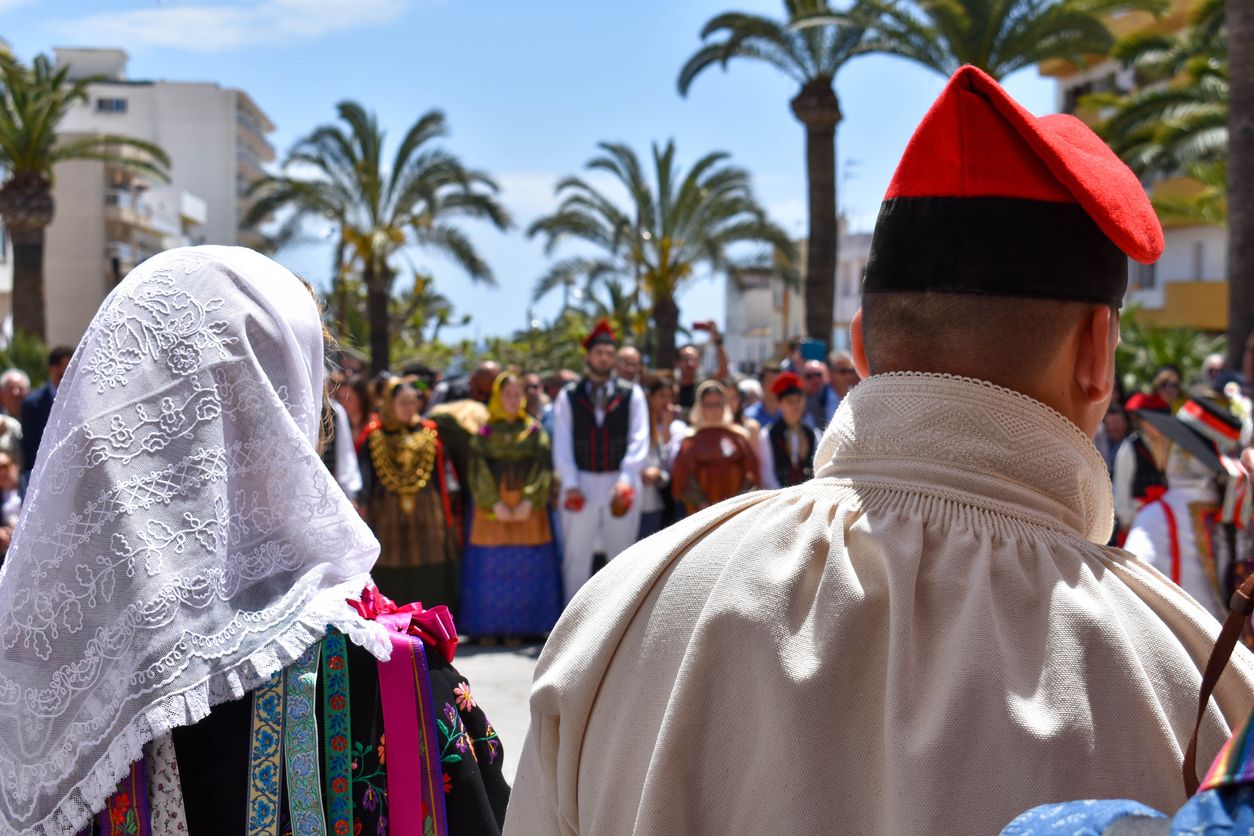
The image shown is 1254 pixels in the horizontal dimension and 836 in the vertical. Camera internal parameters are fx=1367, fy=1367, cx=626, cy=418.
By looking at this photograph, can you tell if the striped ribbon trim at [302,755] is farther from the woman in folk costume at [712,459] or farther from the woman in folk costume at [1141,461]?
the woman in folk costume at [712,459]

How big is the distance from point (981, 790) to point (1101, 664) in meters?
0.16

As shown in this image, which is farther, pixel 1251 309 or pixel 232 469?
pixel 1251 309

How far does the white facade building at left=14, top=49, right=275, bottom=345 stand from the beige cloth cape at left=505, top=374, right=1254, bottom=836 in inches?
1509

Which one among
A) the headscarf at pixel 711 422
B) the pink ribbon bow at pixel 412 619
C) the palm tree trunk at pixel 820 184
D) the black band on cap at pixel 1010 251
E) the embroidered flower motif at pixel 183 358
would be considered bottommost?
the headscarf at pixel 711 422

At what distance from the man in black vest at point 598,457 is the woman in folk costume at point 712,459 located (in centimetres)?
44

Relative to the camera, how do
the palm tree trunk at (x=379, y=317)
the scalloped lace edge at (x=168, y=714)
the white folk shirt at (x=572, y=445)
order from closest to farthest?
the scalloped lace edge at (x=168, y=714) → the white folk shirt at (x=572, y=445) → the palm tree trunk at (x=379, y=317)

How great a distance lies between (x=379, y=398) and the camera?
385 inches

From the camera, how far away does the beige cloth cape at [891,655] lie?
125 centimetres

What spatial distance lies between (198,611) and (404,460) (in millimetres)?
7146

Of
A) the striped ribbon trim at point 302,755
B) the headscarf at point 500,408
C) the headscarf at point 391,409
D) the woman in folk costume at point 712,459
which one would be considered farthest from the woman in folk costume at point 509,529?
the striped ribbon trim at point 302,755

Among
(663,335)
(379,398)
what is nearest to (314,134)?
(663,335)

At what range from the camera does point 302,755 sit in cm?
221

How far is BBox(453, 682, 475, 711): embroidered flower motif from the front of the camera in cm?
246

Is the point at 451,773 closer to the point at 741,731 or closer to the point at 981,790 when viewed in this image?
the point at 741,731
